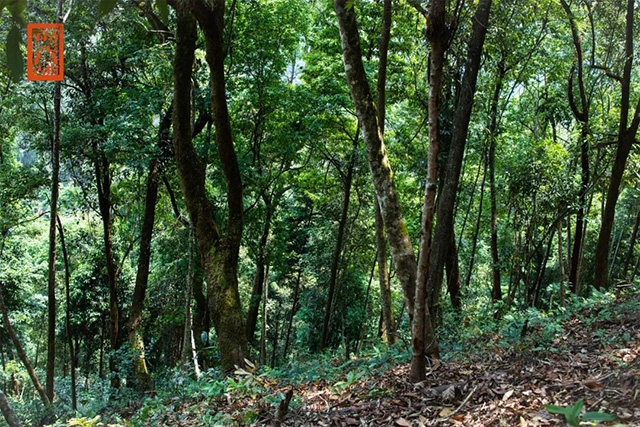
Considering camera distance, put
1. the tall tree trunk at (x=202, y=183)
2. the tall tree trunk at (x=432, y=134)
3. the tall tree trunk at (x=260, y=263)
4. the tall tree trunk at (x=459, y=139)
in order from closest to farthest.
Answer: the tall tree trunk at (x=432, y=134), the tall tree trunk at (x=459, y=139), the tall tree trunk at (x=202, y=183), the tall tree trunk at (x=260, y=263)

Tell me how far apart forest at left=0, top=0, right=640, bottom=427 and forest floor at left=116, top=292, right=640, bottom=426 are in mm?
30

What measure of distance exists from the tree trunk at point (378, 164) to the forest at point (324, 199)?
21 millimetres

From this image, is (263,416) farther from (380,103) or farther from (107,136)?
(107,136)

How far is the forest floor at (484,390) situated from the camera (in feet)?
10.3

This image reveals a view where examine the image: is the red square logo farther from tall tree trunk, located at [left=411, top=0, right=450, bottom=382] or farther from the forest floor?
the forest floor

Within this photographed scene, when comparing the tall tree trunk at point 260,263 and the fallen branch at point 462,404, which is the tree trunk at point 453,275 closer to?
the tall tree trunk at point 260,263

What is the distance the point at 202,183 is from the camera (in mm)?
7039

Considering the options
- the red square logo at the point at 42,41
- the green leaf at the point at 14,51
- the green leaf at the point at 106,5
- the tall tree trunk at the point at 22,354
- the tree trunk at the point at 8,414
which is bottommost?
the tall tree trunk at the point at 22,354

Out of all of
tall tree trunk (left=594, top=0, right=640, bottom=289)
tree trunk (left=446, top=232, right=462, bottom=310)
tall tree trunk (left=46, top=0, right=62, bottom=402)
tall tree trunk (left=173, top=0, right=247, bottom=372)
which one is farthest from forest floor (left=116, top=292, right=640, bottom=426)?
tall tree trunk (left=46, top=0, right=62, bottom=402)

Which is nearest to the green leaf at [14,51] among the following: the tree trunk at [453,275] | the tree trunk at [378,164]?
the tree trunk at [378,164]

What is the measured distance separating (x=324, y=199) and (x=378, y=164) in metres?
12.4

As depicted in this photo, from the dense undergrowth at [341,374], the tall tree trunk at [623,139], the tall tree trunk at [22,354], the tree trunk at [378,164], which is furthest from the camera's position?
the tall tree trunk at [623,139]

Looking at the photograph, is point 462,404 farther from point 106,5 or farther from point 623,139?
point 623,139

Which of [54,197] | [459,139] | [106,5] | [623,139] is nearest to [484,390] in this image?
[459,139]
